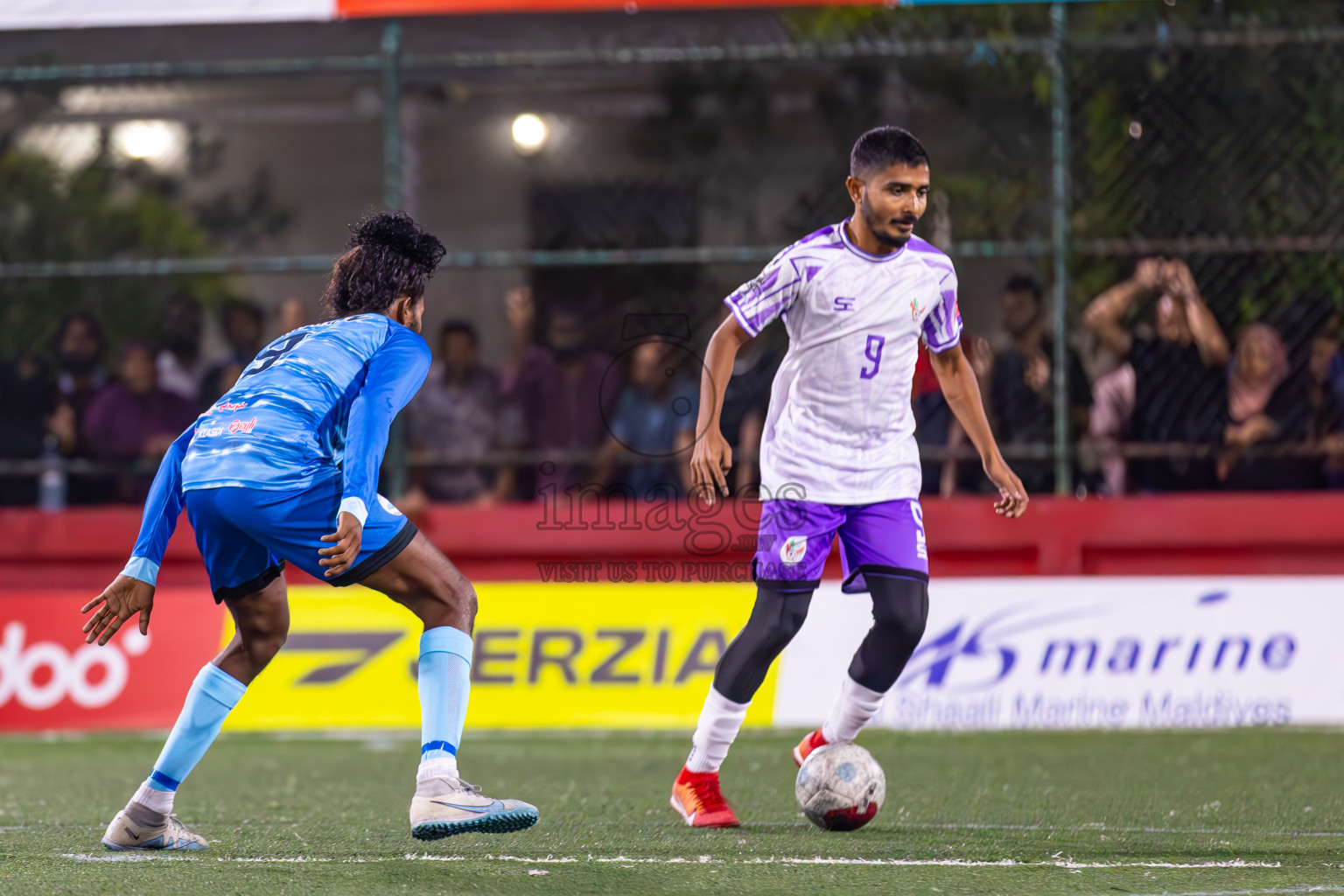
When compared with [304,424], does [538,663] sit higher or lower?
lower

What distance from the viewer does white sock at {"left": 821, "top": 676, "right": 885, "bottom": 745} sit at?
5.56 m

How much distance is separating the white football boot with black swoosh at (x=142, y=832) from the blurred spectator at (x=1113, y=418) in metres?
6.58

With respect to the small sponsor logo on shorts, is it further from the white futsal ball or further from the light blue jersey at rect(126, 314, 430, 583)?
the light blue jersey at rect(126, 314, 430, 583)

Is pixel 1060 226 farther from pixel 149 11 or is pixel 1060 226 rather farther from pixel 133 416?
pixel 133 416

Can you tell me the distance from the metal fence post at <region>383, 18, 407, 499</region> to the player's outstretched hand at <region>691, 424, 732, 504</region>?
17.1 feet

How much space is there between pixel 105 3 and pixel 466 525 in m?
3.98

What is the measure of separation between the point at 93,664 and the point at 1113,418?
20.6 ft

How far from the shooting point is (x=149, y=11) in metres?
10.1

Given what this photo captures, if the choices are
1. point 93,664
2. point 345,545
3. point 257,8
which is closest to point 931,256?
point 345,545

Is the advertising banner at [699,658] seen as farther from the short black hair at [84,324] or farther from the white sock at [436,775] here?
the white sock at [436,775]

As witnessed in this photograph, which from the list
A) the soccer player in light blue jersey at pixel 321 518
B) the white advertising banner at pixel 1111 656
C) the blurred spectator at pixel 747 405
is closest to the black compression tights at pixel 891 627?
the soccer player in light blue jersey at pixel 321 518

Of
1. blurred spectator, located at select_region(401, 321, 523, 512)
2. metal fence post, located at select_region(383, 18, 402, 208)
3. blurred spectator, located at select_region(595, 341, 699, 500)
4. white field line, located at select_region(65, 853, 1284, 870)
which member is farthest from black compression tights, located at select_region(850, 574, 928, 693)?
metal fence post, located at select_region(383, 18, 402, 208)

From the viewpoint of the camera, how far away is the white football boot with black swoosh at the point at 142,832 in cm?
475

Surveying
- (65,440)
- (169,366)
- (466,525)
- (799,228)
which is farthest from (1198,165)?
(65,440)
